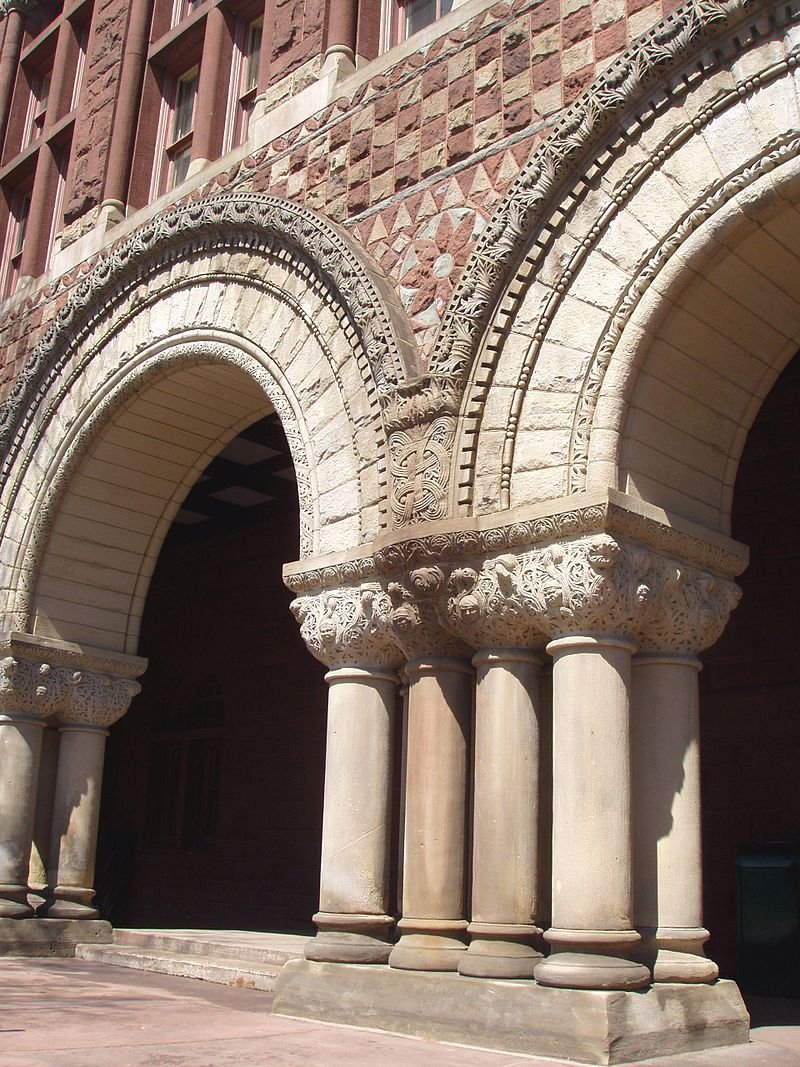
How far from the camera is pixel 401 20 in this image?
Result: 8.02 meters

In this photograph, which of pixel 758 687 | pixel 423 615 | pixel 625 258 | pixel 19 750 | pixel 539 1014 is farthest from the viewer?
pixel 19 750

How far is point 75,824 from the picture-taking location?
29.4 ft

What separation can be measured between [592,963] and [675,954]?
0.52 m

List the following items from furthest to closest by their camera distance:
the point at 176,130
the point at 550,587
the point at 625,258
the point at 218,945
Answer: the point at 176,130 → the point at 218,945 → the point at 625,258 → the point at 550,587

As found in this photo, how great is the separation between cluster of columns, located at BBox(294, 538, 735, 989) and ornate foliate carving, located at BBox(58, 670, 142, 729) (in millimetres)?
3548

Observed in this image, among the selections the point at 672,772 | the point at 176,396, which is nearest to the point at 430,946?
the point at 672,772

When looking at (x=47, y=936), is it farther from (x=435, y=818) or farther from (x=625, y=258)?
(x=625, y=258)

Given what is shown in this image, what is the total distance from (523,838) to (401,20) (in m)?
5.54

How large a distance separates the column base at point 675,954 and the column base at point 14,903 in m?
5.15

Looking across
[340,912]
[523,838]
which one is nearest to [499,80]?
[523,838]

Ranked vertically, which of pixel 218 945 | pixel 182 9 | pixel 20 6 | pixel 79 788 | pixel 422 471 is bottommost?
pixel 218 945

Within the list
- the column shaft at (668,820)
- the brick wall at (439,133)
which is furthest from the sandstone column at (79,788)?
the column shaft at (668,820)

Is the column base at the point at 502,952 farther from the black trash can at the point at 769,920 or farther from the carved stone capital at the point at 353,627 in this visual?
the black trash can at the point at 769,920

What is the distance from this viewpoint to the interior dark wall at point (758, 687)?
841 cm
